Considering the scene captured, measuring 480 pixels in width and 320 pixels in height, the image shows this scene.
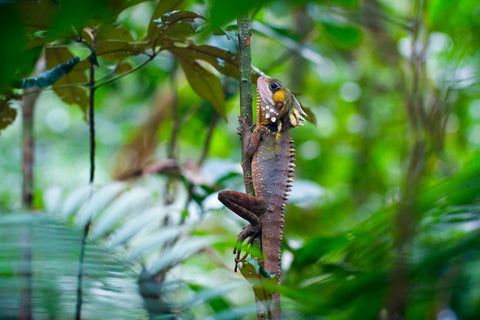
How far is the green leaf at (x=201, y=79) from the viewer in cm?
156

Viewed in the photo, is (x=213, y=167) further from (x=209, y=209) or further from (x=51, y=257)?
(x=51, y=257)

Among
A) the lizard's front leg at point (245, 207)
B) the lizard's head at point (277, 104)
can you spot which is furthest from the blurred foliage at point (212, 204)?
the lizard's head at point (277, 104)

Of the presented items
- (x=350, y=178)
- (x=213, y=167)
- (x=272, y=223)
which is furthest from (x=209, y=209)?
(x=350, y=178)

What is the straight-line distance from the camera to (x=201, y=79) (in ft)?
5.33

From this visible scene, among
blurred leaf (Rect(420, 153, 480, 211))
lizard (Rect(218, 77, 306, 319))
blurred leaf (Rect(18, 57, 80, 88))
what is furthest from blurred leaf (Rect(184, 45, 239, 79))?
blurred leaf (Rect(420, 153, 480, 211))

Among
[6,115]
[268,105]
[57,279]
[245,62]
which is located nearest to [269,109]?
[268,105]

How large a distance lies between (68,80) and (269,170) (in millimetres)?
1114

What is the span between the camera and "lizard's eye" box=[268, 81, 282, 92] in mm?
2070

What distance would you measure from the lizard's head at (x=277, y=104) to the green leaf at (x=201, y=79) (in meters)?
0.44

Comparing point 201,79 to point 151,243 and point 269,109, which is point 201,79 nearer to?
point 269,109

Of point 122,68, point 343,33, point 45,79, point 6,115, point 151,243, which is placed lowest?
point 151,243

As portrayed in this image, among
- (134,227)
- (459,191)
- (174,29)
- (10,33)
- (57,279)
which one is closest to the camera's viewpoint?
(10,33)

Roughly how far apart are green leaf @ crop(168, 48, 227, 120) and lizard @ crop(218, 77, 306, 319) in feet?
0.54

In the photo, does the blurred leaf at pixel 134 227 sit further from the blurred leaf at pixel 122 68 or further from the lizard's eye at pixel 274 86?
the lizard's eye at pixel 274 86
